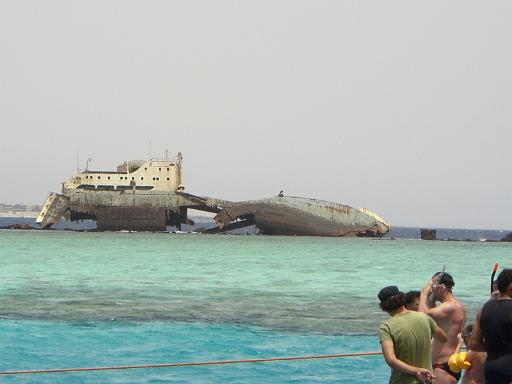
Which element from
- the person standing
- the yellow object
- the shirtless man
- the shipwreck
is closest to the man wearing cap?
the yellow object

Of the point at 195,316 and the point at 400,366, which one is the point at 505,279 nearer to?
the point at 400,366

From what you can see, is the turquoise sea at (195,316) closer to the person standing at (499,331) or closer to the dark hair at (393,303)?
the dark hair at (393,303)

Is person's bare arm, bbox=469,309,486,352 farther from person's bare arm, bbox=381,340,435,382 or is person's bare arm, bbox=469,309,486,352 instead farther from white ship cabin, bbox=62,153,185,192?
white ship cabin, bbox=62,153,185,192

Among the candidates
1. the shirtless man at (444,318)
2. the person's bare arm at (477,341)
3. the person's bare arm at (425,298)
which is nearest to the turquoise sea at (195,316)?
the shirtless man at (444,318)

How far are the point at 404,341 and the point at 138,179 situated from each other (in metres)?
95.6

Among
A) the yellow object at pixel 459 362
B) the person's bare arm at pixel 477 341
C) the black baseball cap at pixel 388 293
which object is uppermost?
the black baseball cap at pixel 388 293

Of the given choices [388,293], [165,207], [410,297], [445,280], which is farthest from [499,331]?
[165,207]

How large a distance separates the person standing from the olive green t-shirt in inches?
24.3

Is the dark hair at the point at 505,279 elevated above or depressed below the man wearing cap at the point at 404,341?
above

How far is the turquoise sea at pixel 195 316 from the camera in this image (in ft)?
54.1

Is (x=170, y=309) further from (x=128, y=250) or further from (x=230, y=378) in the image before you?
(x=128, y=250)

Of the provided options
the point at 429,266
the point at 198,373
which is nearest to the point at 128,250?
the point at 429,266

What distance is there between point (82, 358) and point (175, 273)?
24.3 meters

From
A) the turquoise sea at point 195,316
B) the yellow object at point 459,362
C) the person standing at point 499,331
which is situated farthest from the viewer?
the turquoise sea at point 195,316
